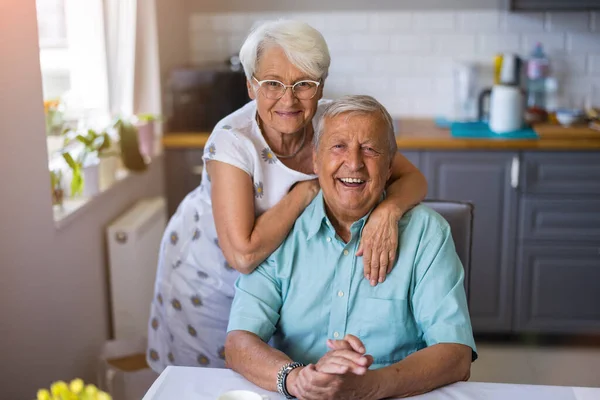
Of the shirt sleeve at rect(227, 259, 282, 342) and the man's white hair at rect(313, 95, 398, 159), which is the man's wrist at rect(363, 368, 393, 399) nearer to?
the shirt sleeve at rect(227, 259, 282, 342)

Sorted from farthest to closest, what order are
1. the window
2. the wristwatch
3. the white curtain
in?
the white curtain, the window, the wristwatch

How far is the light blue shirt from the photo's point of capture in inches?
62.7

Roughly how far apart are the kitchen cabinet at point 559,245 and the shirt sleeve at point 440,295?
1745 millimetres

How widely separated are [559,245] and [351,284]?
1.95 m

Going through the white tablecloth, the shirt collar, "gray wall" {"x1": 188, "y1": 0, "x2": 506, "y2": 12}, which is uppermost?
"gray wall" {"x1": 188, "y1": 0, "x2": 506, "y2": 12}

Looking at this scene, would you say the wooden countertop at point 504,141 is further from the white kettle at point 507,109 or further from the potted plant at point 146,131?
the potted plant at point 146,131

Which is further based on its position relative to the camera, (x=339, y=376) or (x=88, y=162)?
(x=88, y=162)

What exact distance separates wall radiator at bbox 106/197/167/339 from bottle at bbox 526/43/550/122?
193 centimetres

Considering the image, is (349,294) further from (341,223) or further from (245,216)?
(245,216)

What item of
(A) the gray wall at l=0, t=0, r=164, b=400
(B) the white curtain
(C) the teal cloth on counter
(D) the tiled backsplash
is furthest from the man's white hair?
(D) the tiled backsplash

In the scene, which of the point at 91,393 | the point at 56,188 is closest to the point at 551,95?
the point at 56,188

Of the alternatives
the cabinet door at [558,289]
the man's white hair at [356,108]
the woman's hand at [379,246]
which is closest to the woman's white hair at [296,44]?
the man's white hair at [356,108]

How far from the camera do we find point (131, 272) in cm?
271

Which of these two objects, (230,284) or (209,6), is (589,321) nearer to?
(230,284)
